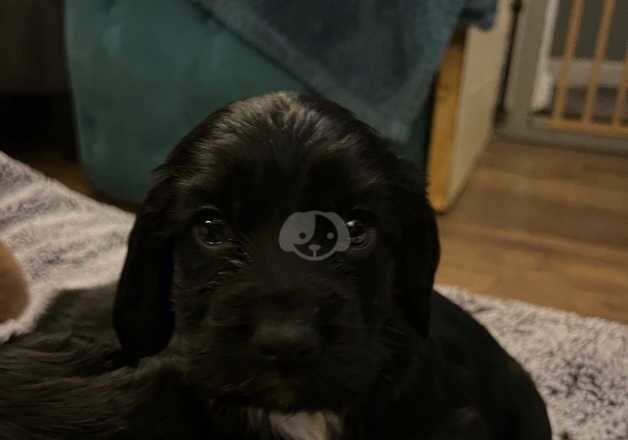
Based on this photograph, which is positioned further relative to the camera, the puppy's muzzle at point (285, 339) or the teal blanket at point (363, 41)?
the teal blanket at point (363, 41)

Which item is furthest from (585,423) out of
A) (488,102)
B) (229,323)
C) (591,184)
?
(488,102)

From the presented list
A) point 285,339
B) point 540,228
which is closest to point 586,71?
point 540,228

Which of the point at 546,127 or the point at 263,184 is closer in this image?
the point at 263,184

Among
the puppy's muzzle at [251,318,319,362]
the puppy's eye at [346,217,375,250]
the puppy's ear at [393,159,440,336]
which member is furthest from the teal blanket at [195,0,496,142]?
the puppy's muzzle at [251,318,319,362]

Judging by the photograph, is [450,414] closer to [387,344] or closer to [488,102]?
[387,344]

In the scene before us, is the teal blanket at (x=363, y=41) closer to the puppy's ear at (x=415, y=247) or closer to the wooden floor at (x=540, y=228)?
the wooden floor at (x=540, y=228)

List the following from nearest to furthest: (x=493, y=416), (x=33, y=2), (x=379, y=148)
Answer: (x=379, y=148)
(x=493, y=416)
(x=33, y=2)

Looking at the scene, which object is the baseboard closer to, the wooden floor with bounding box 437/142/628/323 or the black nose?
the wooden floor with bounding box 437/142/628/323

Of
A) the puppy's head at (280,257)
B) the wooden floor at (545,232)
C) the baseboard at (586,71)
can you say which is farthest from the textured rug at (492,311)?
the baseboard at (586,71)
